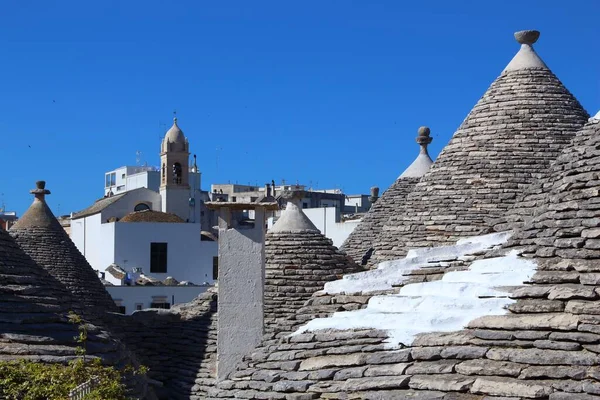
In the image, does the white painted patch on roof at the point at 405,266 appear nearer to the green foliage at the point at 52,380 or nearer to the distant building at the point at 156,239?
the green foliage at the point at 52,380

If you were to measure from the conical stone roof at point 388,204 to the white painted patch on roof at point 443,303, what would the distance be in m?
9.62

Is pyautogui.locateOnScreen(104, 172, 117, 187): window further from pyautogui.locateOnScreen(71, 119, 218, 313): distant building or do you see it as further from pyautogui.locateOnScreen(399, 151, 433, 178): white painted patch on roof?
pyautogui.locateOnScreen(399, 151, 433, 178): white painted patch on roof

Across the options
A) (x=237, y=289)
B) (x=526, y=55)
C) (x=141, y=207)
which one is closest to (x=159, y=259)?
(x=141, y=207)

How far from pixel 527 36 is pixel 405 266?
18.6 feet

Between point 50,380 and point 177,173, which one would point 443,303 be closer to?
point 50,380

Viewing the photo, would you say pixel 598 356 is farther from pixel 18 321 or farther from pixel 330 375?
pixel 18 321

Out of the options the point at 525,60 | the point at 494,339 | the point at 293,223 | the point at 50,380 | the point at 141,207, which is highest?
the point at 141,207

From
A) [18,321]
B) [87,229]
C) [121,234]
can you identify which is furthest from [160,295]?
[18,321]

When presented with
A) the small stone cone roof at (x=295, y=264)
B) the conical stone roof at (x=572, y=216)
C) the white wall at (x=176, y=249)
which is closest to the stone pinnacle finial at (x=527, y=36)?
the small stone cone roof at (x=295, y=264)

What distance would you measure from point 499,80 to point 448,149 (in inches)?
44.5

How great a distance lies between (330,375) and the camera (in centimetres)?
859

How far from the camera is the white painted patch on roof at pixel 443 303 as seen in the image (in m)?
8.20

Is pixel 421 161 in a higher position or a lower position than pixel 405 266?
higher

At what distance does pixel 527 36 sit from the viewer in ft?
52.2
